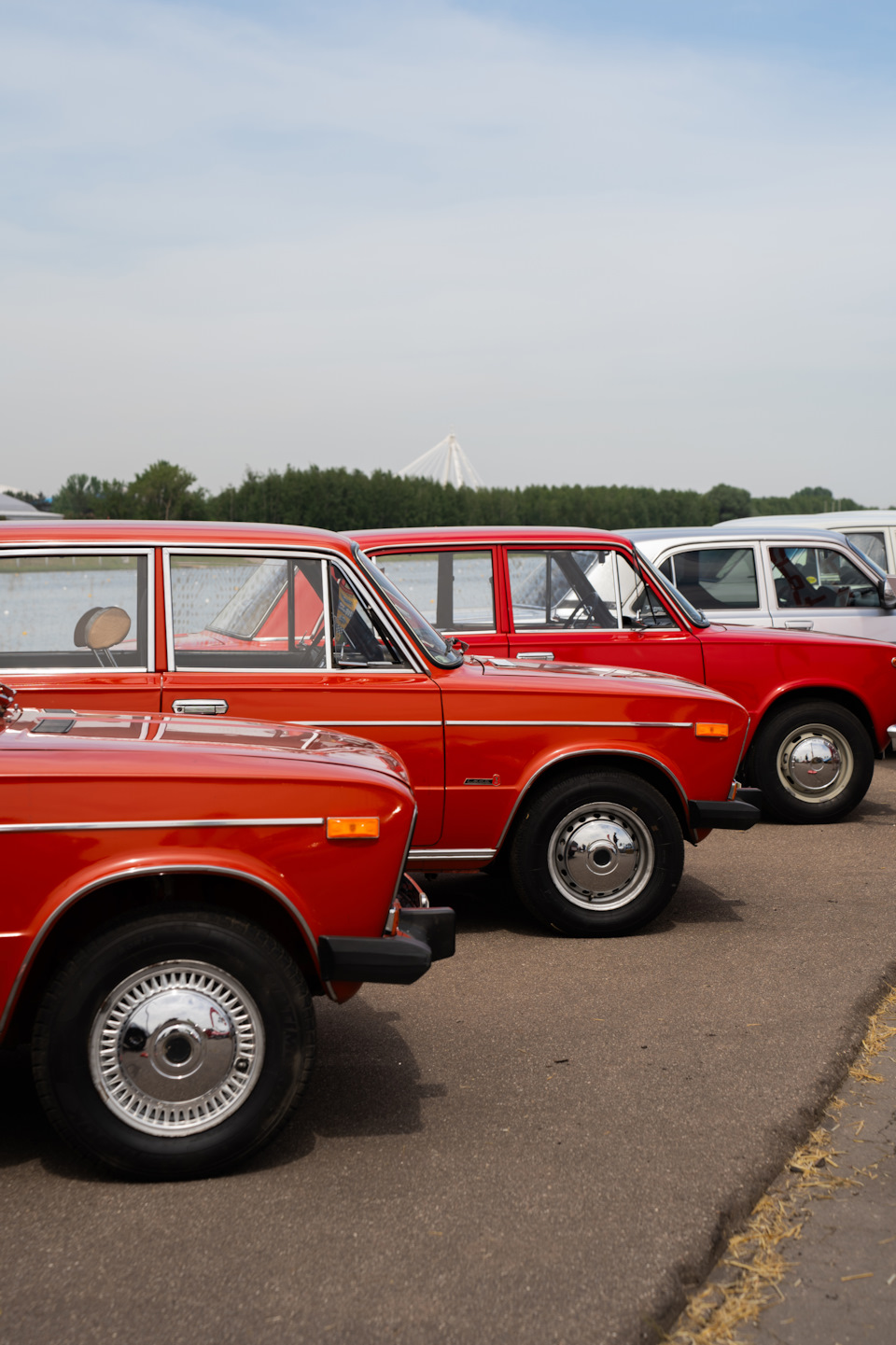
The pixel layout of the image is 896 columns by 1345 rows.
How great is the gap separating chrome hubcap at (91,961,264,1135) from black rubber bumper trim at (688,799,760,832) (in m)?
3.04

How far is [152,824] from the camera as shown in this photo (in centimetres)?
327

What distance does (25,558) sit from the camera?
17.9ft

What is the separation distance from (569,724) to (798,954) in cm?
142

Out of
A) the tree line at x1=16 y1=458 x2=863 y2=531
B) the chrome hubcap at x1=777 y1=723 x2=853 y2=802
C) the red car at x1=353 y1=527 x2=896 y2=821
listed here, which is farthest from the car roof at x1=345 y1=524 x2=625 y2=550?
the tree line at x1=16 y1=458 x2=863 y2=531

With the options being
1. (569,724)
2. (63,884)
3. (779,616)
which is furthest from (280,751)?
(779,616)

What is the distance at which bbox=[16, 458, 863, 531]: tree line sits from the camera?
114m

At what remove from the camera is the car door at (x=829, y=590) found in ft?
34.7

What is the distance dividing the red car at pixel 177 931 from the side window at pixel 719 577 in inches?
290

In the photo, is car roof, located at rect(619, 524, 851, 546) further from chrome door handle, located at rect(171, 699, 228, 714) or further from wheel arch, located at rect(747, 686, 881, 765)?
chrome door handle, located at rect(171, 699, 228, 714)

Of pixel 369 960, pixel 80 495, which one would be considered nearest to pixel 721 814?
pixel 369 960

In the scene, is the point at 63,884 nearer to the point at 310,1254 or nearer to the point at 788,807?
the point at 310,1254

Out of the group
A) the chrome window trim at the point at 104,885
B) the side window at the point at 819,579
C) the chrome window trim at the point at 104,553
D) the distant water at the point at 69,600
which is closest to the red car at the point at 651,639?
the side window at the point at 819,579

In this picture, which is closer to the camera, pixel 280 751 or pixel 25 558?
pixel 280 751

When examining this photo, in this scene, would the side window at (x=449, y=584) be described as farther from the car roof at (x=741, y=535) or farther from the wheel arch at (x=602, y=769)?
the car roof at (x=741, y=535)
